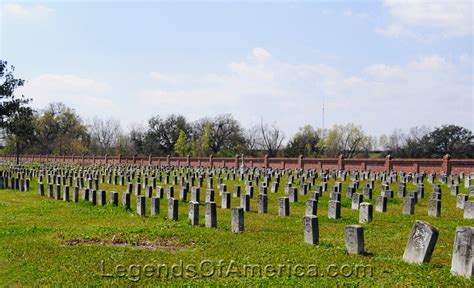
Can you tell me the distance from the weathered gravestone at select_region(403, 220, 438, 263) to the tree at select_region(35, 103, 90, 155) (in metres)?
82.3

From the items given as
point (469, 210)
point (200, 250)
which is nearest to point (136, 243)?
point (200, 250)

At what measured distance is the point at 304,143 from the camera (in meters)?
79.9

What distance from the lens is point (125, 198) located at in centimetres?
1650

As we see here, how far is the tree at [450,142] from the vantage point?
207ft

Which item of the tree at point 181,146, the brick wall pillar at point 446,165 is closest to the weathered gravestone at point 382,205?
the brick wall pillar at point 446,165

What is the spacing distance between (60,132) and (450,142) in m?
66.8

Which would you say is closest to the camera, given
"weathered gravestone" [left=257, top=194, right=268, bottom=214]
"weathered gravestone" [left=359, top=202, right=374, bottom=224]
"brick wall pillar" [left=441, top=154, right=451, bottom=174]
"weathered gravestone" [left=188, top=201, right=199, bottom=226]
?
"weathered gravestone" [left=188, top=201, right=199, bottom=226]

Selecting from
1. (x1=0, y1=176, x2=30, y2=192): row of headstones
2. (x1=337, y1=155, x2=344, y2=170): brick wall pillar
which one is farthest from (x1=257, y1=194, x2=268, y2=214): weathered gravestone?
(x1=337, y1=155, x2=344, y2=170): brick wall pillar

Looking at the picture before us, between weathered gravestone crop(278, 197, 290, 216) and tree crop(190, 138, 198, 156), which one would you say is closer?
weathered gravestone crop(278, 197, 290, 216)

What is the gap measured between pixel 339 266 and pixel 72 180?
21.1 metres

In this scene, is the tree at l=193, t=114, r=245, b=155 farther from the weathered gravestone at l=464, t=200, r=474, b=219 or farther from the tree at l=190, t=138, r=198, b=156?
the weathered gravestone at l=464, t=200, r=474, b=219

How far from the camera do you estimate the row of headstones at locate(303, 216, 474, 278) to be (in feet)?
24.7

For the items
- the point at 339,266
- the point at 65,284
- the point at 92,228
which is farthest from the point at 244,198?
the point at 65,284

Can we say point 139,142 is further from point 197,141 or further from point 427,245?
point 427,245
